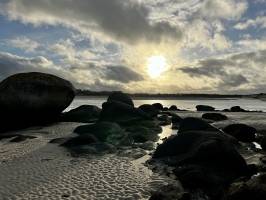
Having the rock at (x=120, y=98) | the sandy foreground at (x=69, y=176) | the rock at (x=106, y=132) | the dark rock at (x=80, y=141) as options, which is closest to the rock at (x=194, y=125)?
the rock at (x=106, y=132)

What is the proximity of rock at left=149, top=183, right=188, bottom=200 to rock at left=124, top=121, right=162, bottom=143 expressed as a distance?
9.80 metres

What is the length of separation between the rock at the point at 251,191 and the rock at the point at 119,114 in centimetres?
1909

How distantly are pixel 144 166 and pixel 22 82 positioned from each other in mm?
15449

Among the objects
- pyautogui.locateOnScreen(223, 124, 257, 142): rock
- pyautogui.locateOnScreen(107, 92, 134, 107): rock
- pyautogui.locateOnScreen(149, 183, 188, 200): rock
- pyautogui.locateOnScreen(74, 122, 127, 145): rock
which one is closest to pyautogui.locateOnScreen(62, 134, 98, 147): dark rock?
pyautogui.locateOnScreen(74, 122, 127, 145): rock

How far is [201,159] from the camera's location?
44.7ft

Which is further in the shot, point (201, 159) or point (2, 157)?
point (2, 157)

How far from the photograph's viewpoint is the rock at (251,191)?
8.96 meters

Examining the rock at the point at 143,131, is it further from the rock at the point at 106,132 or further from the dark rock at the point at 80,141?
the dark rock at the point at 80,141

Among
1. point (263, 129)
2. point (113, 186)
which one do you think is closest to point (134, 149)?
point (113, 186)

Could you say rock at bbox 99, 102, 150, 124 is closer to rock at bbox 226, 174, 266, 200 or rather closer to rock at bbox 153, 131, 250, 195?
rock at bbox 153, 131, 250, 195

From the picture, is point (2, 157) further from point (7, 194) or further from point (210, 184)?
point (210, 184)

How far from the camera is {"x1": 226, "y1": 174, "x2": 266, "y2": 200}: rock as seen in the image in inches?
353

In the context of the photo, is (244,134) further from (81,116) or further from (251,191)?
(81,116)

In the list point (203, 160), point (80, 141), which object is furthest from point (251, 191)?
point (80, 141)
